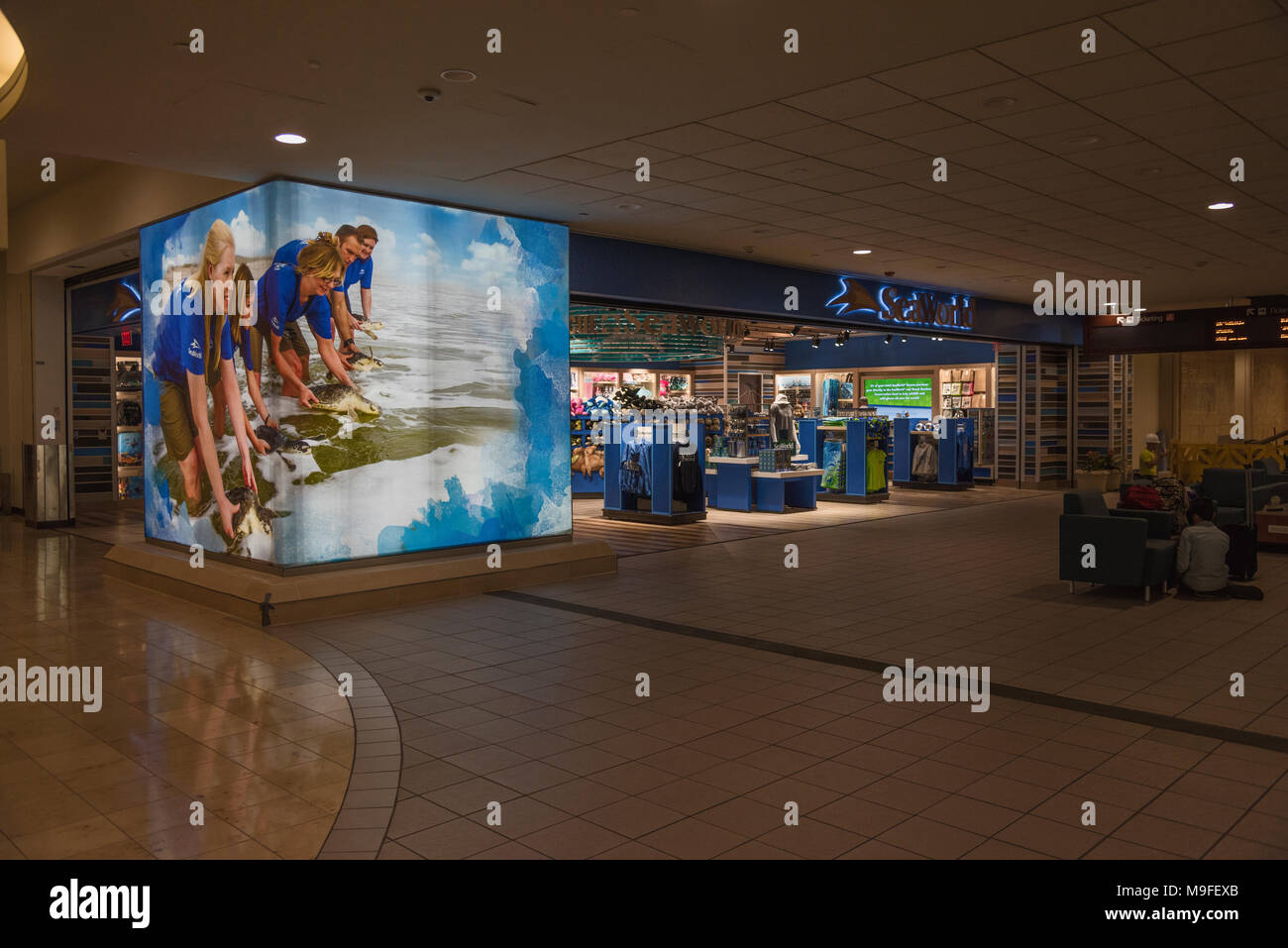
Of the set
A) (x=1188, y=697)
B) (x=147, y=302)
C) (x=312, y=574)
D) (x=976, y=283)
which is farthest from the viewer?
(x=976, y=283)

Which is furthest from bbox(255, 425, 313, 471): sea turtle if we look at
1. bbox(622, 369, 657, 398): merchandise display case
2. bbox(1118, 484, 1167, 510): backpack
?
bbox(622, 369, 657, 398): merchandise display case

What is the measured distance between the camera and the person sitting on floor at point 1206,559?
24.8 ft

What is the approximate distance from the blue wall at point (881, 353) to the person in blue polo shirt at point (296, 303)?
16.1m

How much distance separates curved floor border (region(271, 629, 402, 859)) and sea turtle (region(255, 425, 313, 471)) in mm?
1878

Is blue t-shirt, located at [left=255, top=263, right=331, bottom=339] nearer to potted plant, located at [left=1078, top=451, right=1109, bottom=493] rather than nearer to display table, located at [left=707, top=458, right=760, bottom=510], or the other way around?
display table, located at [left=707, top=458, right=760, bottom=510]

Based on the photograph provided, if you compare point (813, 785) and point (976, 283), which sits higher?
point (976, 283)

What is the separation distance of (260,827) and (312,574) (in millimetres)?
3950

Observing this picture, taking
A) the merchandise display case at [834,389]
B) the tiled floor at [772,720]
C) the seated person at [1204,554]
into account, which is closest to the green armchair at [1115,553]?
the seated person at [1204,554]

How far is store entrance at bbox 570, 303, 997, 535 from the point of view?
14.5 meters

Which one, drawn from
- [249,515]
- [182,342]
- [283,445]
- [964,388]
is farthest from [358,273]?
[964,388]

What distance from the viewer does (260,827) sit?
11.6 feet

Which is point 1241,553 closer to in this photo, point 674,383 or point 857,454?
point 857,454
